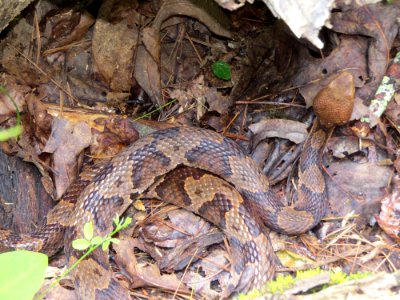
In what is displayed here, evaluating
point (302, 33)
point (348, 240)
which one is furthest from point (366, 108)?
point (302, 33)

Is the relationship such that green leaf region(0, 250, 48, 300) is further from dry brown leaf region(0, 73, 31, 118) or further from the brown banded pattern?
dry brown leaf region(0, 73, 31, 118)

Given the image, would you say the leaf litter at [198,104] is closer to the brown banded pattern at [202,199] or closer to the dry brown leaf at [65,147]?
the dry brown leaf at [65,147]

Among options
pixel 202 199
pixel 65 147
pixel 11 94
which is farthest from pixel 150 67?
pixel 202 199

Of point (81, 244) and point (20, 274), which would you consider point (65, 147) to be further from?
point (20, 274)

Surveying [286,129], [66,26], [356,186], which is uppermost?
[66,26]

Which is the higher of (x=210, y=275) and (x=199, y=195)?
(x=199, y=195)

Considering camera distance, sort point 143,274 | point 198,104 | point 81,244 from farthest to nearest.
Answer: point 198,104, point 143,274, point 81,244

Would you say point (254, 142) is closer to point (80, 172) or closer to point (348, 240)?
point (348, 240)
